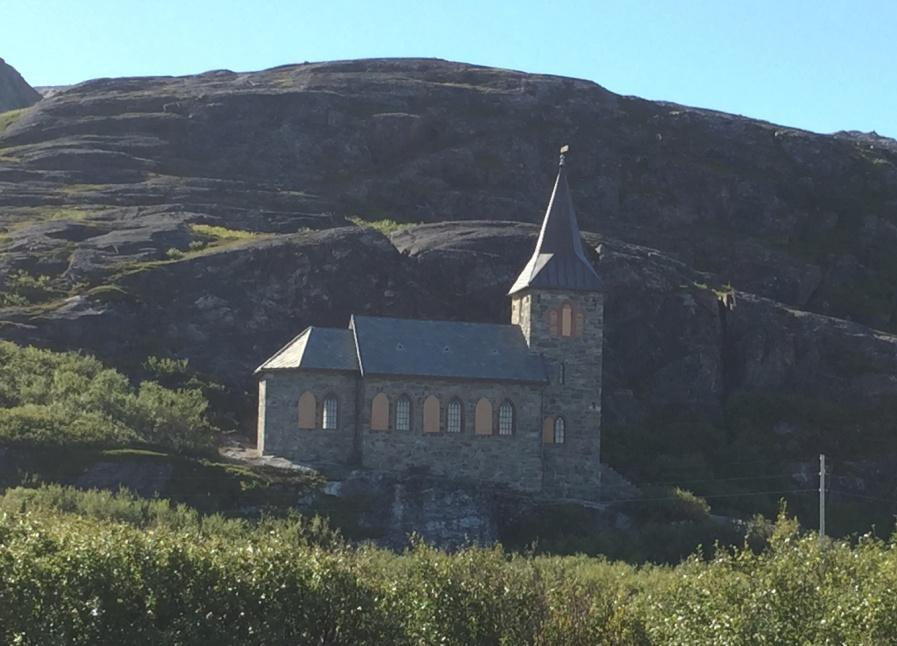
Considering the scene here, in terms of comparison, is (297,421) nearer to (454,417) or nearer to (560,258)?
(454,417)

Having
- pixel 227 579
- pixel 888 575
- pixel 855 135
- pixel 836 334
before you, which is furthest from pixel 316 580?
pixel 855 135

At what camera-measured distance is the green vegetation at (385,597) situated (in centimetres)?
3189

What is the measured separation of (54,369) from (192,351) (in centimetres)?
901

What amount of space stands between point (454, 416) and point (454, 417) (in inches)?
1.8

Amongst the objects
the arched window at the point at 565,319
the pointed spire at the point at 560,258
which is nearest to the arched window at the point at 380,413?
the pointed spire at the point at 560,258

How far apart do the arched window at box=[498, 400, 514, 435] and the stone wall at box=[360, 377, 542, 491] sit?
0.18 metres

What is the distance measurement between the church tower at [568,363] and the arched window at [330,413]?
31.3 ft

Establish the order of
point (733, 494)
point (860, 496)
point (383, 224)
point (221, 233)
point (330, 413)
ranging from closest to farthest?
point (330, 413) → point (733, 494) → point (860, 496) → point (221, 233) → point (383, 224)

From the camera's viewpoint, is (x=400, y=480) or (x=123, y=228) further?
(x=123, y=228)

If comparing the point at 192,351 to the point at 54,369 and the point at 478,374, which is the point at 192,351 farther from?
the point at 478,374

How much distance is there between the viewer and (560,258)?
6994 centimetres

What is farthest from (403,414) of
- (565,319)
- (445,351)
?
(565,319)

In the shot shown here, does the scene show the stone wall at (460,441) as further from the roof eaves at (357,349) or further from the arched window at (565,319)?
the arched window at (565,319)

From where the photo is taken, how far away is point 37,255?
295ft
